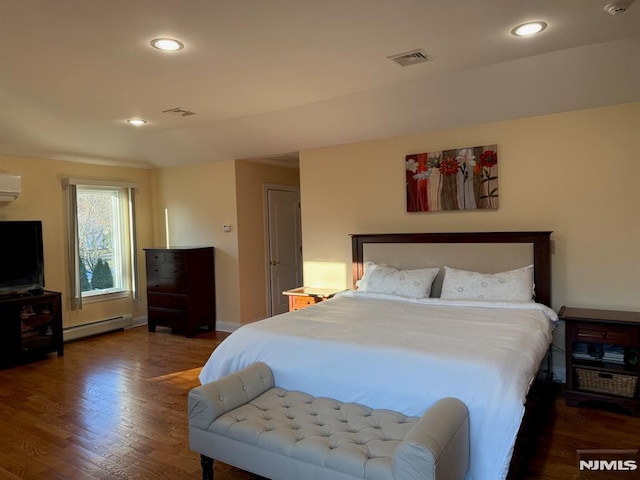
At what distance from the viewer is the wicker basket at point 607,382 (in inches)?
124

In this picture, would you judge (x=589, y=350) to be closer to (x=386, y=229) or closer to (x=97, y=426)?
(x=386, y=229)

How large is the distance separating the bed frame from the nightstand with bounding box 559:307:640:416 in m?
0.27

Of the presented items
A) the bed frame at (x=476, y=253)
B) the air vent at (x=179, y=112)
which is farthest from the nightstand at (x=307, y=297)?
the air vent at (x=179, y=112)

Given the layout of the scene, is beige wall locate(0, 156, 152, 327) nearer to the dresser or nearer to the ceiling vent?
the dresser

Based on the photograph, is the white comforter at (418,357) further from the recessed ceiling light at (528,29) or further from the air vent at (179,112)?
the air vent at (179,112)

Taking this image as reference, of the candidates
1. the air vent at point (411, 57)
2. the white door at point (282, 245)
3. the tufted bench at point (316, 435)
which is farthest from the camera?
the white door at point (282, 245)

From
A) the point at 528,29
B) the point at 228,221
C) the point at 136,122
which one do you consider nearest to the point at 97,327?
the point at 228,221

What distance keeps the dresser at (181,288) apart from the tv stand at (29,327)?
1212mm

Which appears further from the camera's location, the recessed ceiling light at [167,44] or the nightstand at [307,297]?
the nightstand at [307,297]

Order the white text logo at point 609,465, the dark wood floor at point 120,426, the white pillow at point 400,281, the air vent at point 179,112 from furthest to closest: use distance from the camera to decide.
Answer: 1. the air vent at point 179,112
2. the white pillow at point 400,281
3. the dark wood floor at point 120,426
4. the white text logo at point 609,465

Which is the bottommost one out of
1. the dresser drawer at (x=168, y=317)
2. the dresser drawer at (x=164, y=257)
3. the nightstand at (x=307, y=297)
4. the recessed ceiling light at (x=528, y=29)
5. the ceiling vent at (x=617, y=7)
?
the dresser drawer at (x=168, y=317)

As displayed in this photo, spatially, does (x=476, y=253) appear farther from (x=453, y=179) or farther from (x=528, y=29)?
(x=528, y=29)

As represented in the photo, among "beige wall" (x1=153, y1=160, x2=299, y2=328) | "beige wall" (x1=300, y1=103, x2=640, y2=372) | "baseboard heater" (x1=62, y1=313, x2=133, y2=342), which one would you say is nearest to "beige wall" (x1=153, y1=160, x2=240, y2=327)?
"beige wall" (x1=153, y1=160, x2=299, y2=328)

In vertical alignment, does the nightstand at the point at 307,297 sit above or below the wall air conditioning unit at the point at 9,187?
below
